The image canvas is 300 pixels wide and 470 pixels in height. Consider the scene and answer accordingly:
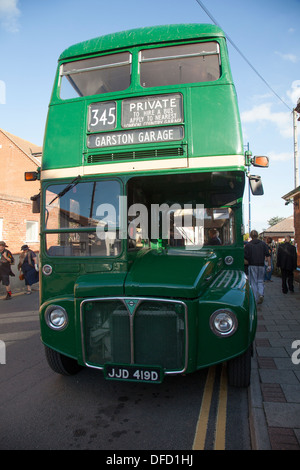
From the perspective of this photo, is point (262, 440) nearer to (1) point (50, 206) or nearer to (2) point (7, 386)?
(2) point (7, 386)

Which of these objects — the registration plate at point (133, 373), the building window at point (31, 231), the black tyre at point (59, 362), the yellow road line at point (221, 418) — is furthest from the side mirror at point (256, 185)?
the building window at point (31, 231)

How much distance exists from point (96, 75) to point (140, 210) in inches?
78.9

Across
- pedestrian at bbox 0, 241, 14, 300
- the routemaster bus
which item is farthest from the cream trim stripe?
pedestrian at bbox 0, 241, 14, 300

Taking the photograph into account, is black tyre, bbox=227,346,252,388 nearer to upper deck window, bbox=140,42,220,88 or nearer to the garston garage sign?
the garston garage sign

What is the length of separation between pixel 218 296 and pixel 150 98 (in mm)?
2597

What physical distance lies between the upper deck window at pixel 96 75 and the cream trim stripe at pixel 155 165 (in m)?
1.15

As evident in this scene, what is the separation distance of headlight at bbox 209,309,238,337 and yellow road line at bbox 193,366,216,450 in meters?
0.80

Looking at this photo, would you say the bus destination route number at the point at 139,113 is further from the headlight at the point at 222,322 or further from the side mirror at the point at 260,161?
the headlight at the point at 222,322

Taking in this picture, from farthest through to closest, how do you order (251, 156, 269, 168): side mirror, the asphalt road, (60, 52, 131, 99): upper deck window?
1. (251, 156, 269, 168): side mirror
2. (60, 52, 131, 99): upper deck window
3. the asphalt road

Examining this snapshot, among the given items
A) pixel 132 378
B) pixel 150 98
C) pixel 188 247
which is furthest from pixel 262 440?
pixel 150 98

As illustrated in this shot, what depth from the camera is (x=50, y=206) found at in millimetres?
4188

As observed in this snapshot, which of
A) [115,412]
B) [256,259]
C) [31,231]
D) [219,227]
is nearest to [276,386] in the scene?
[115,412]

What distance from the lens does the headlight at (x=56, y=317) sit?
3.58 metres

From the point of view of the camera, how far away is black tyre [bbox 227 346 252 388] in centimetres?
356
